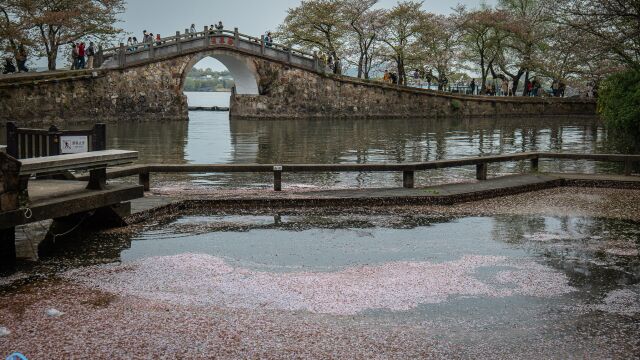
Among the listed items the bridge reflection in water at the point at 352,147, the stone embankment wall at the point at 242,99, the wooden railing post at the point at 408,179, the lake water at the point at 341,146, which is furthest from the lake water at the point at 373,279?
the stone embankment wall at the point at 242,99

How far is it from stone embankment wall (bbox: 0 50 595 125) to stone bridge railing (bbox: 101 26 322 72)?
1.82 feet

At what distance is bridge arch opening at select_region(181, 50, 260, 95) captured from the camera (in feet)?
174

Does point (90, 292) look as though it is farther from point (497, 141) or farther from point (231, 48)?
point (231, 48)

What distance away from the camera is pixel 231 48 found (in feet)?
175

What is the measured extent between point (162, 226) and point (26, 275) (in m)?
3.00

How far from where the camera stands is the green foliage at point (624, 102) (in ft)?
59.9

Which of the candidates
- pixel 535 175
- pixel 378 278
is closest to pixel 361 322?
pixel 378 278

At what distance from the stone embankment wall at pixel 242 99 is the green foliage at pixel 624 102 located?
118 feet

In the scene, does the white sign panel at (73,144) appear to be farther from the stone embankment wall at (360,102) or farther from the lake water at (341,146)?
the stone embankment wall at (360,102)

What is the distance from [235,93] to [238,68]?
2.88 m

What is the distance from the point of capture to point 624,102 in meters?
18.6

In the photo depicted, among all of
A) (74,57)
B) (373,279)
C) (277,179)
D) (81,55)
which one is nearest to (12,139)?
(277,179)

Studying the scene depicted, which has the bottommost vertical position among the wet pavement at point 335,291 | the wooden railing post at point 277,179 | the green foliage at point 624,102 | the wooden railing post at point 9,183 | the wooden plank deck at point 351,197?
the wet pavement at point 335,291

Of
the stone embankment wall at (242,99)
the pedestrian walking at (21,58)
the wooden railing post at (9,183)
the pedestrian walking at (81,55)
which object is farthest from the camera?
the pedestrian walking at (81,55)
